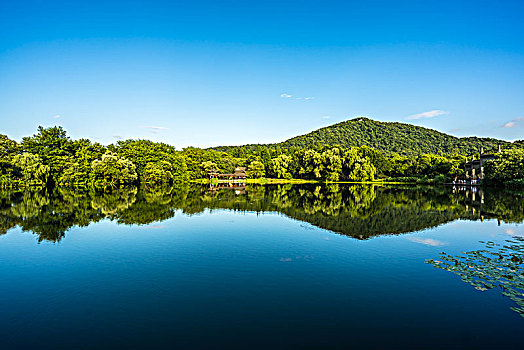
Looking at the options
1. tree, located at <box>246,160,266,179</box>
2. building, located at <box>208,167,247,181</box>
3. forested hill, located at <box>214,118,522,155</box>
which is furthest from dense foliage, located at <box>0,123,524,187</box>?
forested hill, located at <box>214,118,522,155</box>

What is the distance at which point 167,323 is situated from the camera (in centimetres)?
770

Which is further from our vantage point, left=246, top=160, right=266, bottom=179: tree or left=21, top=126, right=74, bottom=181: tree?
left=246, top=160, right=266, bottom=179: tree

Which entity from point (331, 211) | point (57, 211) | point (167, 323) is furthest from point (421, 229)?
point (57, 211)

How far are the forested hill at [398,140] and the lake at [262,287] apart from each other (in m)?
146

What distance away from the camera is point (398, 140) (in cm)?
17675

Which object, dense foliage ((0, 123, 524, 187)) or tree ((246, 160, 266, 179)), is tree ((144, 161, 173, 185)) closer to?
dense foliage ((0, 123, 524, 187))

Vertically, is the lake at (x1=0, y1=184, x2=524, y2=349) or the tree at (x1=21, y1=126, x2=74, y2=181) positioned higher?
the tree at (x1=21, y1=126, x2=74, y2=181)

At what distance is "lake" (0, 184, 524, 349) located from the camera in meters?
7.16

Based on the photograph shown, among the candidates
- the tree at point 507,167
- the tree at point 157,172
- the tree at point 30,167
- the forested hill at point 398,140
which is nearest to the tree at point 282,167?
the tree at point 157,172

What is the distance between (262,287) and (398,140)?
186 metres

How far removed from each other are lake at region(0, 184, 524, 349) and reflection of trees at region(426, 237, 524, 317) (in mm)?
58

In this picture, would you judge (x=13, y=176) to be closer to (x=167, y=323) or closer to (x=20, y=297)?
(x=20, y=297)

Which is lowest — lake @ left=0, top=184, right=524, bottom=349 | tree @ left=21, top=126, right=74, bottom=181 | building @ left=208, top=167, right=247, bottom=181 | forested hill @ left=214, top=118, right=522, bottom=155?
lake @ left=0, top=184, right=524, bottom=349

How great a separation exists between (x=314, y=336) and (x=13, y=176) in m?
74.5
